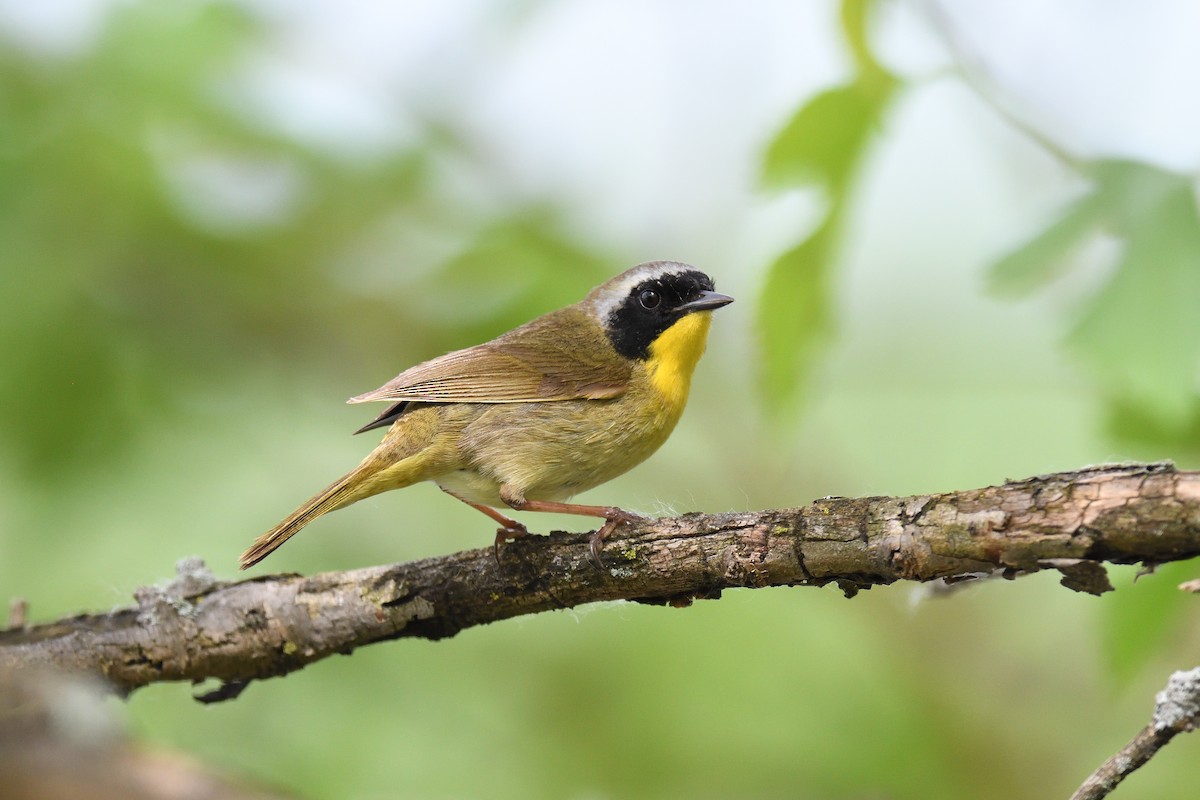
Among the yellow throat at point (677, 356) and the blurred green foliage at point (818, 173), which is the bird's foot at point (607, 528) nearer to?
the blurred green foliage at point (818, 173)

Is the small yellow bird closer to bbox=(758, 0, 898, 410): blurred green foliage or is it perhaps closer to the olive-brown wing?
the olive-brown wing

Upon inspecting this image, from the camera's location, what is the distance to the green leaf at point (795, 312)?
389cm

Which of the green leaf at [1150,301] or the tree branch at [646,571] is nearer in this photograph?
the tree branch at [646,571]

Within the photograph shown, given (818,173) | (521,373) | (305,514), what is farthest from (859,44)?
(305,514)

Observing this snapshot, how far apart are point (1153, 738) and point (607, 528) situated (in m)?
1.70

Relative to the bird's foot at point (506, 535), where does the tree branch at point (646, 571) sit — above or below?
below

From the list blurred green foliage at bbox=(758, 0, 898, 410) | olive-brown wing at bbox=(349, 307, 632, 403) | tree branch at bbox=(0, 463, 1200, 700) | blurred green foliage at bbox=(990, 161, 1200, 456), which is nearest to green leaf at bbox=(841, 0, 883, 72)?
blurred green foliage at bbox=(758, 0, 898, 410)

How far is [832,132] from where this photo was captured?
3.79 m

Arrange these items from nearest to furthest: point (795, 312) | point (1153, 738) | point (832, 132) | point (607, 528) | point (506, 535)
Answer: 1. point (1153, 738)
2. point (607, 528)
3. point (506, 535)
4. point (832, 132)
5. point (795, 312)

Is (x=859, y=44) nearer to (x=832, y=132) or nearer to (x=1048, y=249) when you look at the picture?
Answer: (x=832, y=132)

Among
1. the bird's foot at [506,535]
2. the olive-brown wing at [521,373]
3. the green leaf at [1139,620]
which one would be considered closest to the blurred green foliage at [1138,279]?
the green leaf at [1139,620]

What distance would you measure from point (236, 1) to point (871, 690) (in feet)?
16.6

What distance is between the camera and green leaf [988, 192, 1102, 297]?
3.12 m

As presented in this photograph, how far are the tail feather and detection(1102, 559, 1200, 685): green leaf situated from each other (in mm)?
2836
